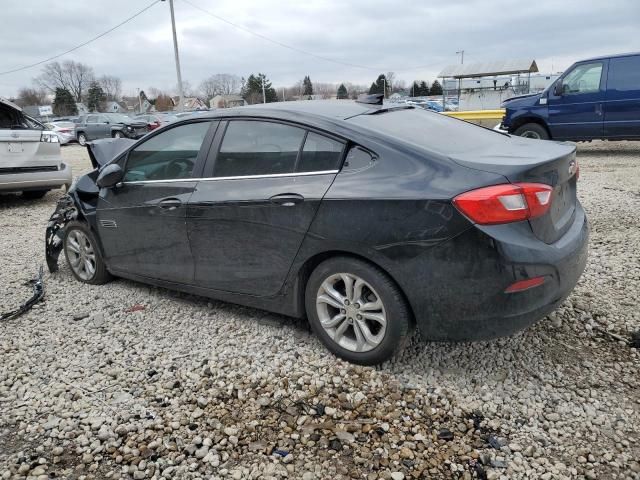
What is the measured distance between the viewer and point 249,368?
3.09 meters

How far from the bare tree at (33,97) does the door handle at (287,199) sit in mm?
88177

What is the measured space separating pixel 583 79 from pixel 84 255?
33.4ft

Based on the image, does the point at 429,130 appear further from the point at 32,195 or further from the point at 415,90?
the point at 415,90

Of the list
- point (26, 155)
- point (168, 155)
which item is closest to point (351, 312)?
point (168, 155)

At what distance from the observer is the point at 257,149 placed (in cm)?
331

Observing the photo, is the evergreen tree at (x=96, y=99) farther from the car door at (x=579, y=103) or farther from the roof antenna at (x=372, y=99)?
the roof antenna at (x=372, y=99)

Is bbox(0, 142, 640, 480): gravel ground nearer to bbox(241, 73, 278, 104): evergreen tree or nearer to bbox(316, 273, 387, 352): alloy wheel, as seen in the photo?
bbox(316, 273, 387, 352): alloy wheel

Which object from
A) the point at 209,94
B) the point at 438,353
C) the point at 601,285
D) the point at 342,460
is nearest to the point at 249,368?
the point at 342,460

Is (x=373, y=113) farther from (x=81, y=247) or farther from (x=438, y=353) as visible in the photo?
(x=81, y=247)

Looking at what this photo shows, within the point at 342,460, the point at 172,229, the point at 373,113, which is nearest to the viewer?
the point at 342,460

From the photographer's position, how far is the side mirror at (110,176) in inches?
158

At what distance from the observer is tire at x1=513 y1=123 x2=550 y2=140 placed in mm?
10945

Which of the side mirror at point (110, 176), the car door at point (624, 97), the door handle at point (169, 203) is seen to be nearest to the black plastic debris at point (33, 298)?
the side mirror at point (110, 176)

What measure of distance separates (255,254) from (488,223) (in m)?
1.48
